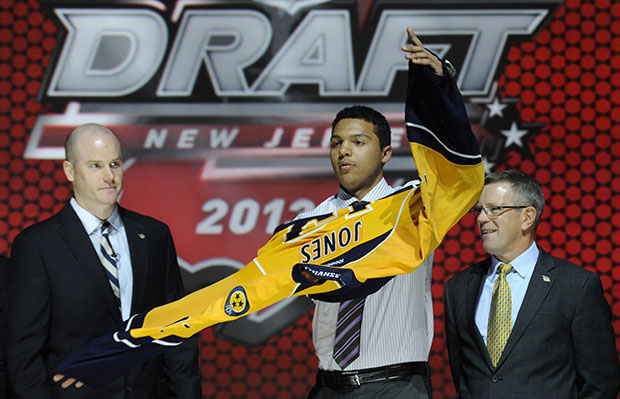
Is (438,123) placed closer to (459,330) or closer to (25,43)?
(459,330)

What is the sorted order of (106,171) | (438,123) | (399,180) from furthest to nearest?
(399,180)
(106,171)
(438,123)

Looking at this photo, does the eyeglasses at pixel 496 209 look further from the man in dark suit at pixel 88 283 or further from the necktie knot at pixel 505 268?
the man in dark suit at pixel 88 283

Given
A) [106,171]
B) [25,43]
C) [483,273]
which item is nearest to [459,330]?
[483,273]

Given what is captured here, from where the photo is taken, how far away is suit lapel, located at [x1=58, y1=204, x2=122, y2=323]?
8.61ft

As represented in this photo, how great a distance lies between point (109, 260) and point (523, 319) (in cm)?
155

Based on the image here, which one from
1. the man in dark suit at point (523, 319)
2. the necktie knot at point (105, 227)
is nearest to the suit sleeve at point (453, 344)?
the man in dark suit at point (523, 319)

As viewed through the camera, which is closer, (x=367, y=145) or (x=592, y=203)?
(x=367, y=145)

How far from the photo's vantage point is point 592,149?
14.7 ft

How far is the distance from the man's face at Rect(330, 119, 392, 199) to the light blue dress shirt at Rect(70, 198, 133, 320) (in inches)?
33.7

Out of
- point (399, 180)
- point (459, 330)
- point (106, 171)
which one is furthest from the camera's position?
point (399, 180)

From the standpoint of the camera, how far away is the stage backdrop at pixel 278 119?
4.46m

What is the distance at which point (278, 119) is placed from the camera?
446cm

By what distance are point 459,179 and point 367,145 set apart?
588 millimetres

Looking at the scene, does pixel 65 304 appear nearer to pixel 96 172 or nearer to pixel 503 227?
pixel 96 172
